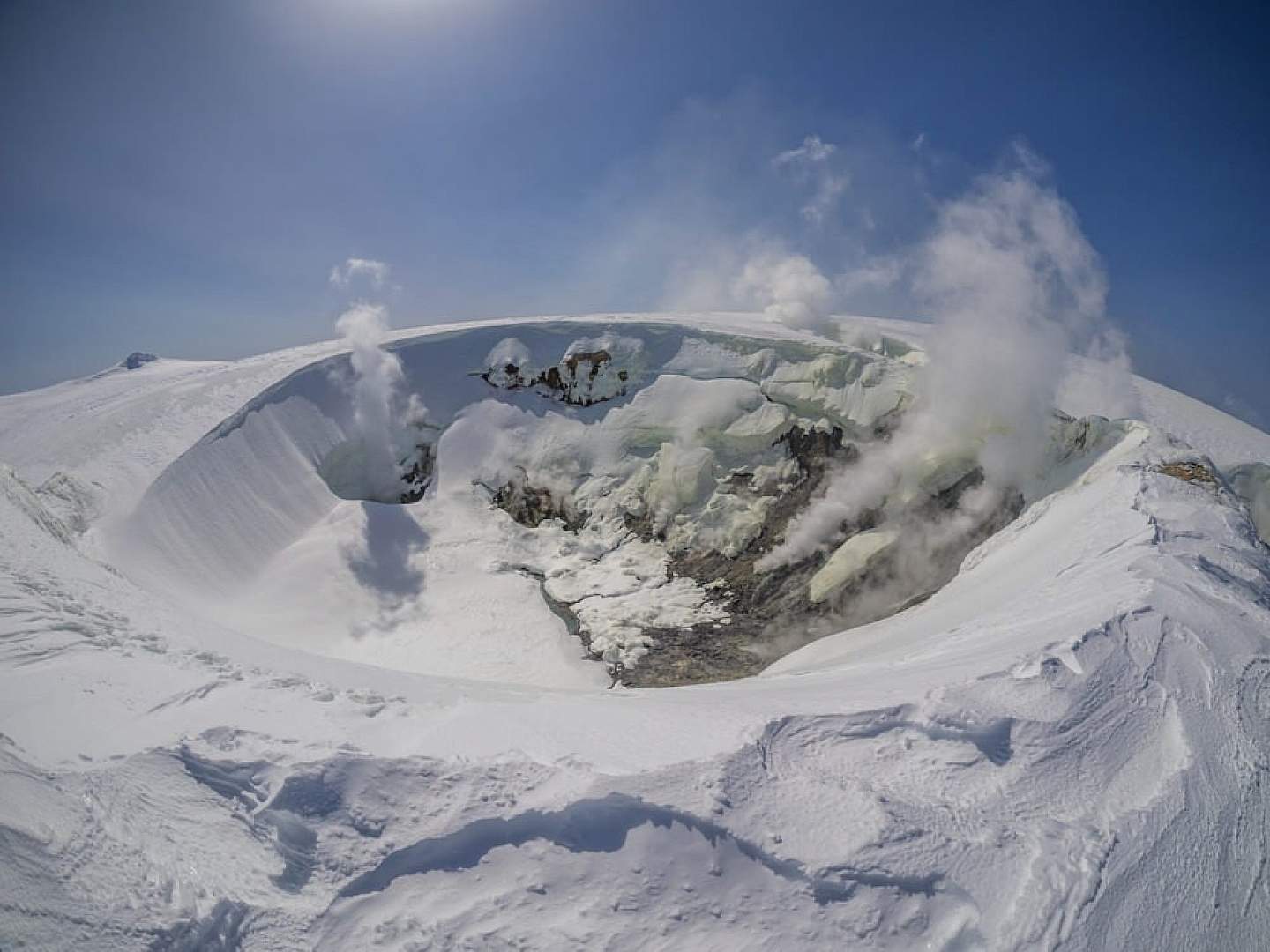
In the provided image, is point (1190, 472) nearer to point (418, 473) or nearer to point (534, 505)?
point (534, 505)

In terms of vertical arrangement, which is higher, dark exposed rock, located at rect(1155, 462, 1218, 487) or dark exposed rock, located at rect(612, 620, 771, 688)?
dark exposed rock, located at rect(1155, 462, 1218, 487)

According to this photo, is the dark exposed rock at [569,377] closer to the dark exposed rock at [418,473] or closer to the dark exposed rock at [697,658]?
the dark exposed rock at [418,473]

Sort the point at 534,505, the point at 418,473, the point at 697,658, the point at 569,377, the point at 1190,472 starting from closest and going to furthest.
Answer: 1. the point at 1190,472
2. the point at 697,658
3. the point at 534,505
4. the point at 418,473
5. the point at 569,377

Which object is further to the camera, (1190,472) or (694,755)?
(1190,472)

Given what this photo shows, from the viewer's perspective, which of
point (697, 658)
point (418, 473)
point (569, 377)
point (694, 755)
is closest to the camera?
point (694, 755)

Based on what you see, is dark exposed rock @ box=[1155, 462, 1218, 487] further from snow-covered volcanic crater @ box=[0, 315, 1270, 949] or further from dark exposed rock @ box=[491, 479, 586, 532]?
dark exposed rock @ box=[491, 479, 586, 532]

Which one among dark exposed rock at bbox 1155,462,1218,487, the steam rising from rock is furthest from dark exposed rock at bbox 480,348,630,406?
dark exposed rock at bbox 1155,462,1218,487

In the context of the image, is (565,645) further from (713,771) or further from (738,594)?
(713,771)

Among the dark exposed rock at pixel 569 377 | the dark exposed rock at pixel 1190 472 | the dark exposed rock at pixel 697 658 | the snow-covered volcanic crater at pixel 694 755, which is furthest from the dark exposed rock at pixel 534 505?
the dark exposed rock at pixel 1190 472

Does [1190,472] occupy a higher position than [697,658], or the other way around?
[1190,472]

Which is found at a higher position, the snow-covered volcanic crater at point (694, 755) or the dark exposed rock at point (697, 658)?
the dark exposed rock at point (697, 658)

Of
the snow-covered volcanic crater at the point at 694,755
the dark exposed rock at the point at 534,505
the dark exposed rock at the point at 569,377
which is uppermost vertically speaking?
the dark exposed rock at the point at 569,377

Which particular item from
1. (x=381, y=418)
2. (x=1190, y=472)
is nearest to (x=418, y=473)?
(x=381, y=418)
